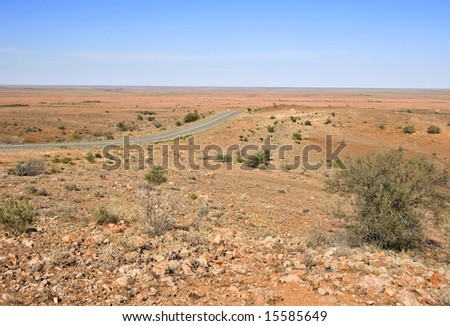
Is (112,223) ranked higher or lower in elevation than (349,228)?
higher

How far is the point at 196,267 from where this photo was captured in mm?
7152

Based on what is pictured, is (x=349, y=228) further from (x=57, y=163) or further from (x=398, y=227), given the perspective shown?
(x=57, y=163)

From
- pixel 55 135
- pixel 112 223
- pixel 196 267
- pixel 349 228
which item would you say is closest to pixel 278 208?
pixel 349 228

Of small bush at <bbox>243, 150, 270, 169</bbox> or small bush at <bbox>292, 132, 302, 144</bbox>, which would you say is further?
small bush at <bbox>292, 132, 302, 144</bbox>

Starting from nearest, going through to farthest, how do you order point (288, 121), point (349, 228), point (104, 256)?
1. point (104, 256)
2. point (349, 228)
3. point (288, 121)

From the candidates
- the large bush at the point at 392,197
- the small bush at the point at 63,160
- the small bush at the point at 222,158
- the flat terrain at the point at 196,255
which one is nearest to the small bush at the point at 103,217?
the flat terrain at the point at 196,255

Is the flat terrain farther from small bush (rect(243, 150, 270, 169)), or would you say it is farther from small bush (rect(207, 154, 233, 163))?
small bush (rect(207, 154, 233, 163))

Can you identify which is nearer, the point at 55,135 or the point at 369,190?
the point at 369,190

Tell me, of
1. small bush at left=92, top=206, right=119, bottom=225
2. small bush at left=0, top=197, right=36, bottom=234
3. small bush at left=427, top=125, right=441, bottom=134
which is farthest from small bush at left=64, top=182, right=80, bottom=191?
small bush at left=427, top=125, right=441, bottom=134

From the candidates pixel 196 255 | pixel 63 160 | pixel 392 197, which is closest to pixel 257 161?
pixel 63 160

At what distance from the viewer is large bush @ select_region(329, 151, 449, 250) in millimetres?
11078

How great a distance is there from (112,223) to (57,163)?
46.3 feet

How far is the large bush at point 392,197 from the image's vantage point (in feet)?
36.3

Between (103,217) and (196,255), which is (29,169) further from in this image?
(196,255)
